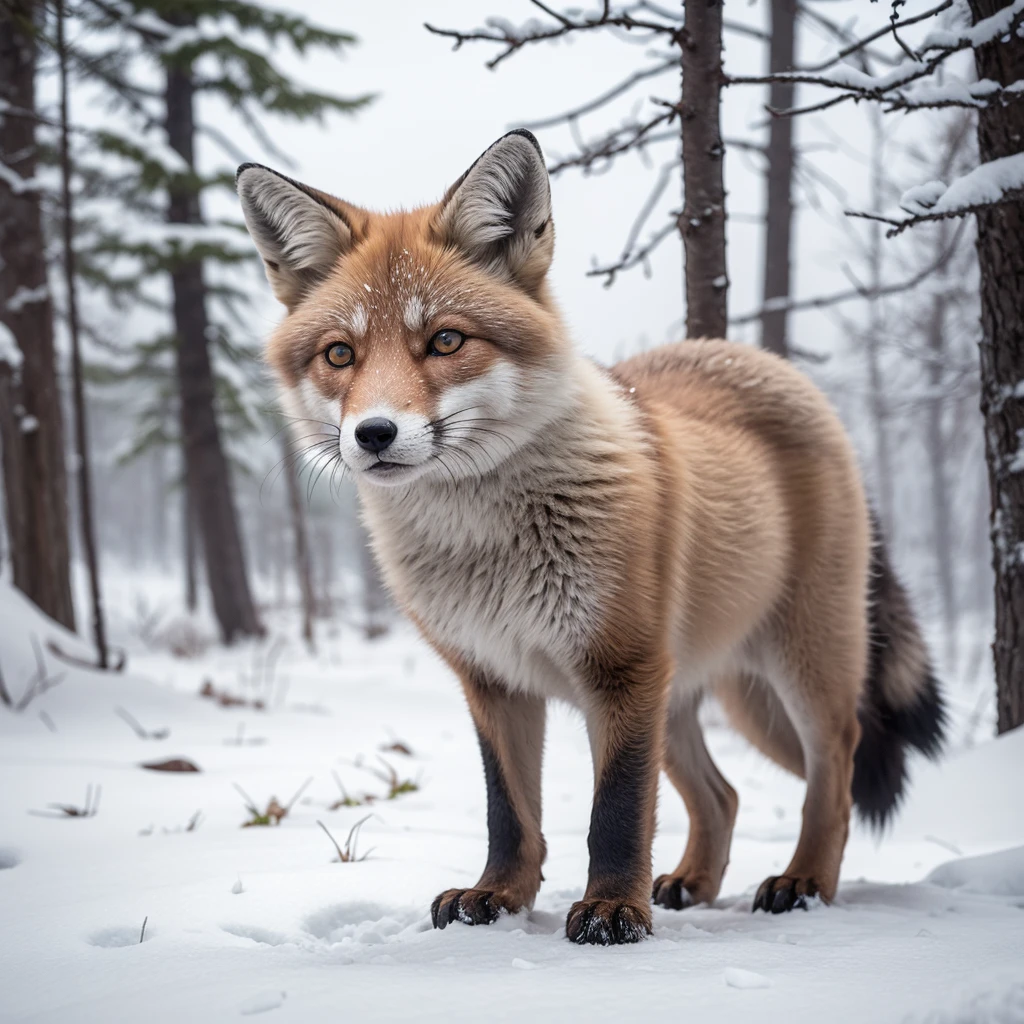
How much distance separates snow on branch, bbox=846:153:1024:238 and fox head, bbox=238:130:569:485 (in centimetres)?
106

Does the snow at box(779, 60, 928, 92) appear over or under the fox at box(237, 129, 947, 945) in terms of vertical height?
over

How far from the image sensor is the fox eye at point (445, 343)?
2.49 m

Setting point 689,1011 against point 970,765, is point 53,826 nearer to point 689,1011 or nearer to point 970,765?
point 689,1011

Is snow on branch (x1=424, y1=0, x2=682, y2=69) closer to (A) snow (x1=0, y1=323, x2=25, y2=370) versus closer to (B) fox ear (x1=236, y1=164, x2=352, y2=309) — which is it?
(B) fox ear (x1=236, y1=164, x2=352, y2=309)

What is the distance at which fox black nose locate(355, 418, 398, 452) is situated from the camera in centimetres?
223

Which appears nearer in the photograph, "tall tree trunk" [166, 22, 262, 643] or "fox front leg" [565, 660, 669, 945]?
"fox front leg" [565, 660, 669, 945]

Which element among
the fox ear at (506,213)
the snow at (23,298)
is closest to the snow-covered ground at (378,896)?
the fox ear at (506,213)

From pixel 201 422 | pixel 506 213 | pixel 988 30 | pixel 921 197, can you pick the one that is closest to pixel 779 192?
pixel 988 30

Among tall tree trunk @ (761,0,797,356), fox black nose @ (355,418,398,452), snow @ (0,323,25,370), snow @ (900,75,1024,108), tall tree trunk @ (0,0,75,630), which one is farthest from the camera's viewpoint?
tall tree trunk @ (761,0,797,356)

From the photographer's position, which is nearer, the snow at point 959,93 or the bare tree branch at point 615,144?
the snow at point 959,93

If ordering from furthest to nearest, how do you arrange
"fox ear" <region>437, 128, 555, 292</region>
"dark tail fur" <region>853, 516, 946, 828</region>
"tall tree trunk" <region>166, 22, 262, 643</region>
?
"tall tree trunk" <region>166, 22, 262, 643</region>, "dark tail fur" <region>853, 516, 946, 828</region>, "fox ear" <region>437, 128, 555, 292</region>

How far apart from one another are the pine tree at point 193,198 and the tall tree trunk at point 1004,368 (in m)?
8.17

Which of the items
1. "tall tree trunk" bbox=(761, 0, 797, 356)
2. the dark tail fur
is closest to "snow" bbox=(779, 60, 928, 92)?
the dark tail fur

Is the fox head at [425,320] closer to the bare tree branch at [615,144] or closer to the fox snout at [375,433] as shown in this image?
the fox snout at [375,433]
